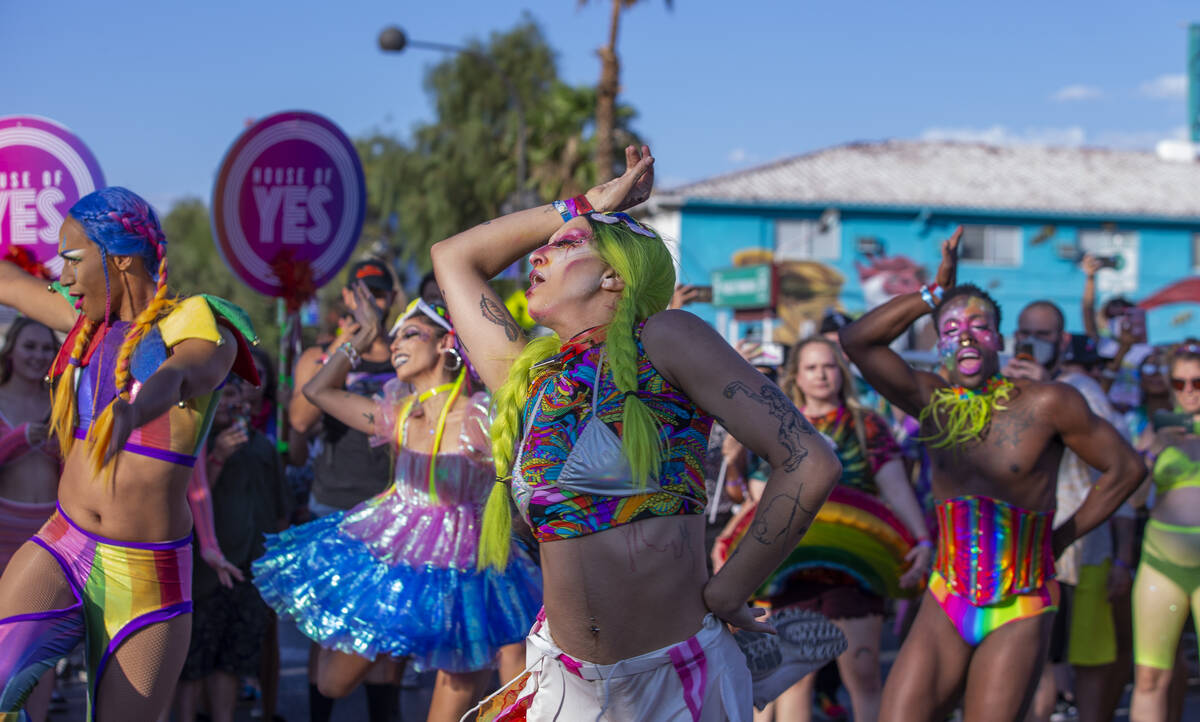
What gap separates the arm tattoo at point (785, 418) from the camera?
2.58 m

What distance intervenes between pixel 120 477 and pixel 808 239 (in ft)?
105

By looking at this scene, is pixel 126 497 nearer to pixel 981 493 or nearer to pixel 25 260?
pixel 25 260

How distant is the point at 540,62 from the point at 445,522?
38220 millimetres

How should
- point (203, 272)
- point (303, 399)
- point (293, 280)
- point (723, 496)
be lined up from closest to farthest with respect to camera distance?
point (303, 399), point (723, 496), point (293, 280), point (203, 272)

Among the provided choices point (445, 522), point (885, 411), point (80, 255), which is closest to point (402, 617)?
point (445, 522)

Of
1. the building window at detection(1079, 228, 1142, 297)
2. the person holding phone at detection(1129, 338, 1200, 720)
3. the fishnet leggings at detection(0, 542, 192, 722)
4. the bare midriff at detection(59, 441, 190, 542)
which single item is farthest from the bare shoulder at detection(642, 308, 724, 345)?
the building window at detection(1079, 228, 1142, 297)

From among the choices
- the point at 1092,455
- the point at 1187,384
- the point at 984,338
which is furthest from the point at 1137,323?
the point at 984,338

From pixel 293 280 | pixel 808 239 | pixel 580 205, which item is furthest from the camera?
pixel 808 239

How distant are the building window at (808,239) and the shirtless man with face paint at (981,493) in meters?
29.9

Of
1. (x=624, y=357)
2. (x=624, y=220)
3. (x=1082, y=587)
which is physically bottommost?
(x=1082, y=587)

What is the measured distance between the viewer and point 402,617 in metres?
4.80

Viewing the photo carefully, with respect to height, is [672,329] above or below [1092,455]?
above

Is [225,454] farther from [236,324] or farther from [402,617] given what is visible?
[236,324]

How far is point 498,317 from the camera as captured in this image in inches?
126
